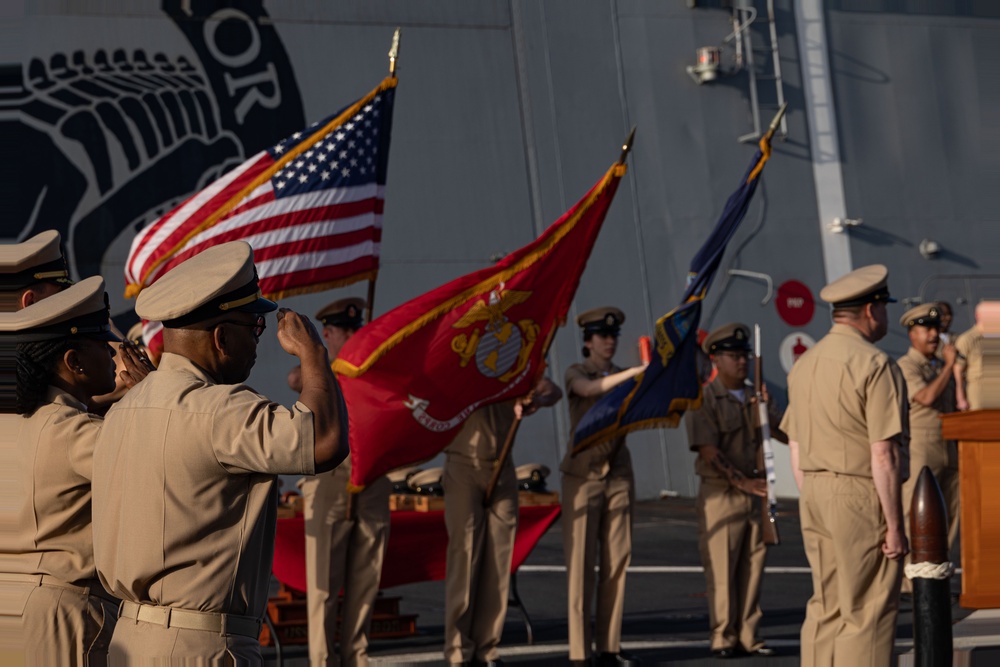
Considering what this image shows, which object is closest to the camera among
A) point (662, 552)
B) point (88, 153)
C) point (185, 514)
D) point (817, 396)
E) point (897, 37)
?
point (185, 514)

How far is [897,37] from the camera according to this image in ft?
62.7

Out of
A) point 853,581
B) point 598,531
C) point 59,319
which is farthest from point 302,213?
point 59,319

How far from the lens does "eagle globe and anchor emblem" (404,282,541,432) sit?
25.3 ft

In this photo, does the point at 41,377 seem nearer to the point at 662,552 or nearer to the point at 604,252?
the point at 662,552

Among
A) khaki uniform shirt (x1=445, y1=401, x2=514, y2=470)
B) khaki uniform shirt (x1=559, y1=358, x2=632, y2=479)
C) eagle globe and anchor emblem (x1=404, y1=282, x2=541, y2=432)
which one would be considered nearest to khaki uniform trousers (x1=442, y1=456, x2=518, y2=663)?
khaki uniform shirt (x1=445, y1=401, x2=514, y2=470)

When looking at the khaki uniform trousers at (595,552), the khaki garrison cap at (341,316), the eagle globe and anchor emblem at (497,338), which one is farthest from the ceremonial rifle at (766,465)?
the khaki garrison cap at (341,316)

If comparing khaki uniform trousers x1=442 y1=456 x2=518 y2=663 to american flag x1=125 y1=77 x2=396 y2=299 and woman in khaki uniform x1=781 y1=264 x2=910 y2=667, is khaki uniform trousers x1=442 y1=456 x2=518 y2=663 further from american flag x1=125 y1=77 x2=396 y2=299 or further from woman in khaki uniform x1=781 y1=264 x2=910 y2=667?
woman in khaki uniform x1=781 y1=264 x2=910 y2=667

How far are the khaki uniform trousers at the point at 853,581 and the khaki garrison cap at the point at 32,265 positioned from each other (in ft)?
11.8

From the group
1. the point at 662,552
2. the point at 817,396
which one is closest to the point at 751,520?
the point at 817,396

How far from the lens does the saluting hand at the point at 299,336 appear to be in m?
3.56

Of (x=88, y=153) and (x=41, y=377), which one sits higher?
(x=88, y=153)

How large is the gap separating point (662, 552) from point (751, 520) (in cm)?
470

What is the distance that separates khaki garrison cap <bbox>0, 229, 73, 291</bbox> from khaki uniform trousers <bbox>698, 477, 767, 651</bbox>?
4.77 metres

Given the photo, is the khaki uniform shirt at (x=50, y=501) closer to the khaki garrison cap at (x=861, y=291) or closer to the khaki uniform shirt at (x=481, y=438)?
the khaki garrison cap at (x=861, y=291)
